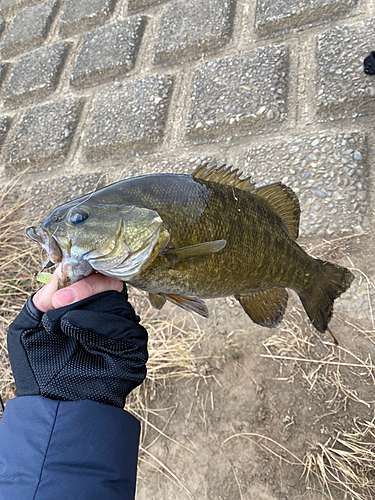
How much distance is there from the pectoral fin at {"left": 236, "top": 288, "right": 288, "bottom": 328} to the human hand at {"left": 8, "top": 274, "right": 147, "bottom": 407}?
20.0 inches

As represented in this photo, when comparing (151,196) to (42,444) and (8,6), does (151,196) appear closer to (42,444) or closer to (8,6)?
(42,444)

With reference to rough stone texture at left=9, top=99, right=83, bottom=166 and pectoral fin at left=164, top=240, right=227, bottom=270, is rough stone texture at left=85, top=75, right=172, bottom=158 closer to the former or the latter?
rough stone texture at left=9, top=99, right=83, bottom=166

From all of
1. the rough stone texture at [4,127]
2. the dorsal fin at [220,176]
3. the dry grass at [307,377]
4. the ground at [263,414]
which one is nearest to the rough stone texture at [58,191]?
the dry grass at [307,377]

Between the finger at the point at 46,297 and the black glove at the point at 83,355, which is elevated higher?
the finger at the point at 46,297

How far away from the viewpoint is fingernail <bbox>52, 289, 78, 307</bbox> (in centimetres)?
123

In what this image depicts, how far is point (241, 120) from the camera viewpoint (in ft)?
9.30

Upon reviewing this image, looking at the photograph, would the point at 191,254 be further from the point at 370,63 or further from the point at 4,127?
the point at 4,127

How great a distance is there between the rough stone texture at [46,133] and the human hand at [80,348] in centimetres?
248

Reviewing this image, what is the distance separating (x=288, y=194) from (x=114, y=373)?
947 millimetres

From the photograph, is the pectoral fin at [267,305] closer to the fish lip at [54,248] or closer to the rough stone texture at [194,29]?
the fish lip at [54,248]

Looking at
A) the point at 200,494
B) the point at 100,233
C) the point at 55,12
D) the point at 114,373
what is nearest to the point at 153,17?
the point at 55,12

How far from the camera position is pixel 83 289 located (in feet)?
4.14

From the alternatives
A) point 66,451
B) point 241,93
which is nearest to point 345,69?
point 241,93

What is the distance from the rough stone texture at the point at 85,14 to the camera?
4016 millimetres
